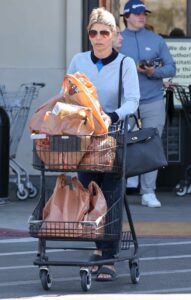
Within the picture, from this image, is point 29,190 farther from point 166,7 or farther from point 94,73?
point 94,73

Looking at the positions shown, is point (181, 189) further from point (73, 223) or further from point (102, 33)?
point (73, 223)

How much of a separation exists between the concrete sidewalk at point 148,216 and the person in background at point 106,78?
7.98 feet

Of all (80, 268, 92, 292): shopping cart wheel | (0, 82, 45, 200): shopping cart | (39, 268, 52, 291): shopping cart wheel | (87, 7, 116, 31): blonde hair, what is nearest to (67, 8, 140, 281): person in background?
(87, 7, 116, 31): blonde hair

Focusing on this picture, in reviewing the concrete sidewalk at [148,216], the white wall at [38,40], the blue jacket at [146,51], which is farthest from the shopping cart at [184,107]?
the white wall at [38,40]

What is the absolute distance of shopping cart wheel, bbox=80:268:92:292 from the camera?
24.4ft

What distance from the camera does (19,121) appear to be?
1221 centimetres

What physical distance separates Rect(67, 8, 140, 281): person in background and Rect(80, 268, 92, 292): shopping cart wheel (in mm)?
307

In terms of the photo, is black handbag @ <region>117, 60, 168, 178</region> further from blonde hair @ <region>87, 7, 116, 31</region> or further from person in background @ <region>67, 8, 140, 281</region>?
blonde hair @ <region>87, 7, 116, 31</region>

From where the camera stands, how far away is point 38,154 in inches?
294

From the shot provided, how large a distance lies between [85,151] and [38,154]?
0.37 m

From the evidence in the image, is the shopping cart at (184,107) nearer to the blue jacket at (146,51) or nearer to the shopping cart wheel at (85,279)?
the blue jacket at (146,51)

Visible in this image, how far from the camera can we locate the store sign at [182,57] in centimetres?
1267

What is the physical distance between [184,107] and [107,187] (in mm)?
4749

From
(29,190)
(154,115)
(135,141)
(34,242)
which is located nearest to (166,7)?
(154,115)
